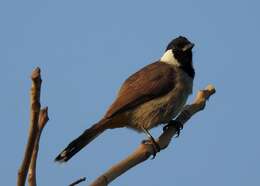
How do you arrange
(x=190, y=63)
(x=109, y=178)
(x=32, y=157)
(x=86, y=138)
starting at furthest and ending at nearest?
(x=190, y=63)
(x=86, y=138)
(x=109, y=178)
(x=32, y=157)

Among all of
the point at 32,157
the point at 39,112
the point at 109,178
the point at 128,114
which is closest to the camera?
the point at 39,112

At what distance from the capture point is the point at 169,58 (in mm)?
7301

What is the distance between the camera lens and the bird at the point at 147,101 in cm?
598

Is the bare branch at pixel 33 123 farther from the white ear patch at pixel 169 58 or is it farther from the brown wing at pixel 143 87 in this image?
the white ear patch at pixel 169 58

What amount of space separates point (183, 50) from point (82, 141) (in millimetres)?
2323

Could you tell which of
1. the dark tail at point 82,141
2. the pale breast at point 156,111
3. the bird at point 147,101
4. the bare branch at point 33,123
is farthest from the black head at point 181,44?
the bare branch at point 33,123

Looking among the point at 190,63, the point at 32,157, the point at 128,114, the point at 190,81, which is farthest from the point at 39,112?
the point at 190,63

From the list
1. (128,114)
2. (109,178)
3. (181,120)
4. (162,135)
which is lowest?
(109,178)

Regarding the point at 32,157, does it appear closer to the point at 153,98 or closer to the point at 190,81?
the point at 153,98

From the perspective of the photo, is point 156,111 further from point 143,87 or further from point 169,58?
point 169,58

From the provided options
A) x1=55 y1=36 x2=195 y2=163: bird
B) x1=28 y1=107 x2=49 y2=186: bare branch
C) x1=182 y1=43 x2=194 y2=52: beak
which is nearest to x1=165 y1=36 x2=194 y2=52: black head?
x1=182 y1=43 x2=194 y2=52: beak

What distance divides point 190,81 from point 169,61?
23.0 inches

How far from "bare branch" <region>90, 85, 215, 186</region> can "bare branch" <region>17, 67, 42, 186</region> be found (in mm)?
308

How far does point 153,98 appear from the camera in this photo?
6.34 metres
